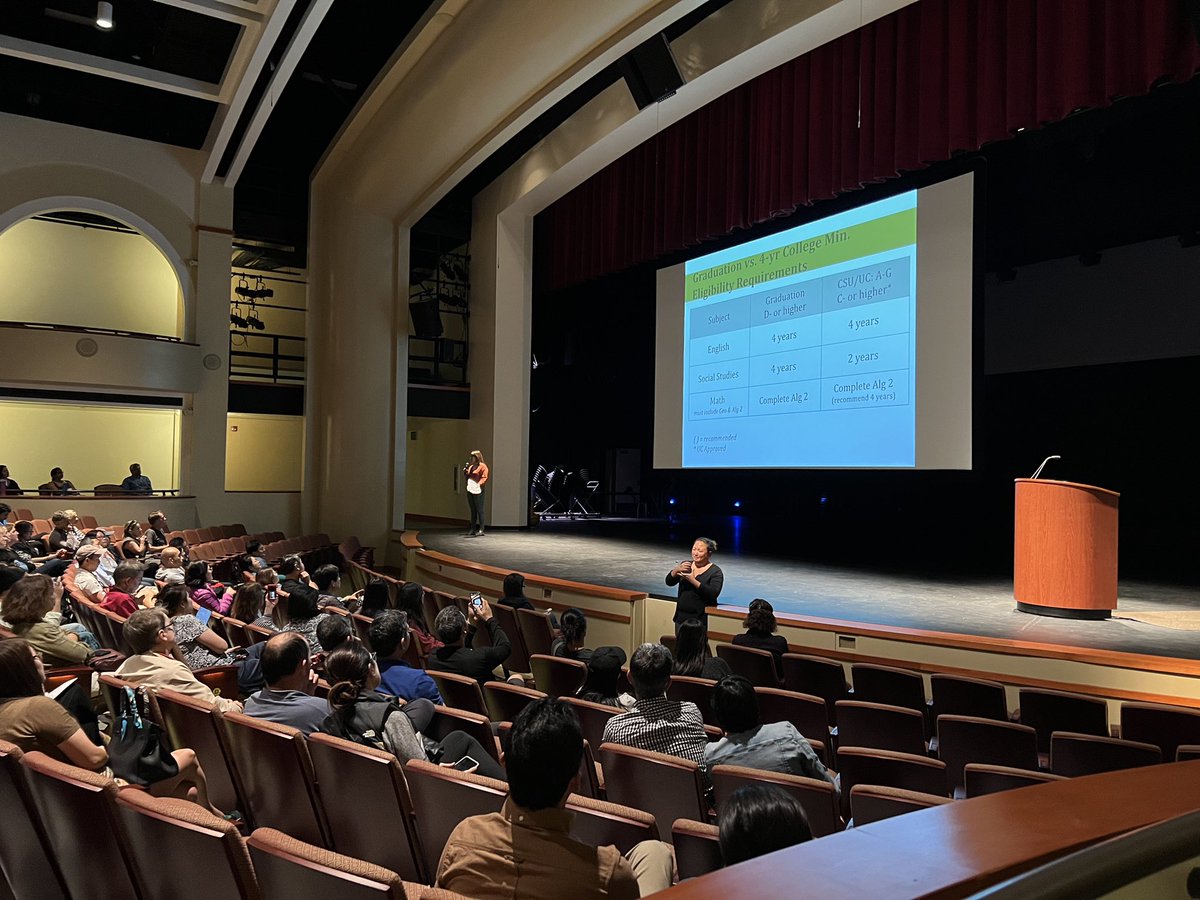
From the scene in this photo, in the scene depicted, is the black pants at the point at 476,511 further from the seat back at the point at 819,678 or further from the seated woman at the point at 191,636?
the seat back at the point at 819,678

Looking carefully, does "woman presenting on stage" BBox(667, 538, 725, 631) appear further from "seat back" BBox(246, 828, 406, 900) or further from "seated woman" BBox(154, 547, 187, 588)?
"seat back" BBox(246, 828, 406, 900)

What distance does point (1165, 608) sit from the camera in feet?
21.1

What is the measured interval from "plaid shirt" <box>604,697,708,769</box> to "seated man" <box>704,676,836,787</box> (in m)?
0.17

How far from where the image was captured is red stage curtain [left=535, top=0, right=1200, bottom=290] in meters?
6.48

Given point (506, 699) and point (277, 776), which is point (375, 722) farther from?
point (506, 699)

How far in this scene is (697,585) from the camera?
221 inches

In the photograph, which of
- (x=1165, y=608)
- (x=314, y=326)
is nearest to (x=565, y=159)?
(x=314, y=326)

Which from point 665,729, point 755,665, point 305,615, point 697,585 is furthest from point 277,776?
point 697,585

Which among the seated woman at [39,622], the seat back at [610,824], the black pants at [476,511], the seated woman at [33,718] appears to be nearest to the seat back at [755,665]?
the seat back at [610,824]

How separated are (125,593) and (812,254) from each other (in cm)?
652

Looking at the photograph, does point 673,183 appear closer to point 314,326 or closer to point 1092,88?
point 1092,88

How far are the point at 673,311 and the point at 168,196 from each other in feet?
27.7

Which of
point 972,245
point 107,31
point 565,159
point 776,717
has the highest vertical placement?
point 107,31

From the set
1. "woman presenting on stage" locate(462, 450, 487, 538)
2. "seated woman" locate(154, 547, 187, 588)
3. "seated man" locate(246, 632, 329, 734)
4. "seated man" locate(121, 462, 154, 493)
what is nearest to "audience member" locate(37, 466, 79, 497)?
"seated man" locate(121, 462, 154, 493)
